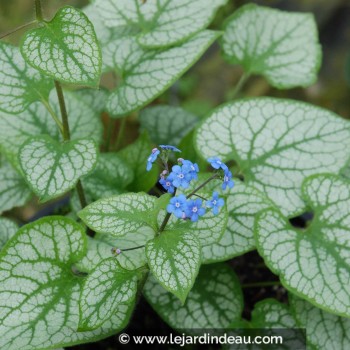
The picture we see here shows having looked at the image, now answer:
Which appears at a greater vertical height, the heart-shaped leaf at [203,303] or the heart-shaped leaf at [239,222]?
the heart-shaped leaf at [239,222]

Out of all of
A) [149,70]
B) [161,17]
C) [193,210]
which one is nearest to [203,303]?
[193,210]

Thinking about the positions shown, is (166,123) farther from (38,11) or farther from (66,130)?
(38,11)

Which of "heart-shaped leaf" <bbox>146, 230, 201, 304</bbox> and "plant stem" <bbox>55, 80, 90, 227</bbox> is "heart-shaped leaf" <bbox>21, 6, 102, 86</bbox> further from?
"heart-shaped leaf" <bbox>146, 230, 201, 304</bbox>

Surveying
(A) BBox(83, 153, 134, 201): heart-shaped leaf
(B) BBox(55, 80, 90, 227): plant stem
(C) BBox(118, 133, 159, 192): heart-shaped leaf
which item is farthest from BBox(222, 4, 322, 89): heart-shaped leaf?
(B) BBox(55, 80, 90, 227): plant stem

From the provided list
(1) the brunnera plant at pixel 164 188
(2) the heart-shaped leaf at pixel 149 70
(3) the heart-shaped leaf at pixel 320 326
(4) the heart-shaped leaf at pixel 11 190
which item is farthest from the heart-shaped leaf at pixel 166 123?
(3) the heart-shaped leaf at pixel 320 326

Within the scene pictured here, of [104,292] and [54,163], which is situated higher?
[54,163]

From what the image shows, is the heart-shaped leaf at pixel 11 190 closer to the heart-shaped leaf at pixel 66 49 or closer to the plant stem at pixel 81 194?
the plant stem at pixel 81 194
